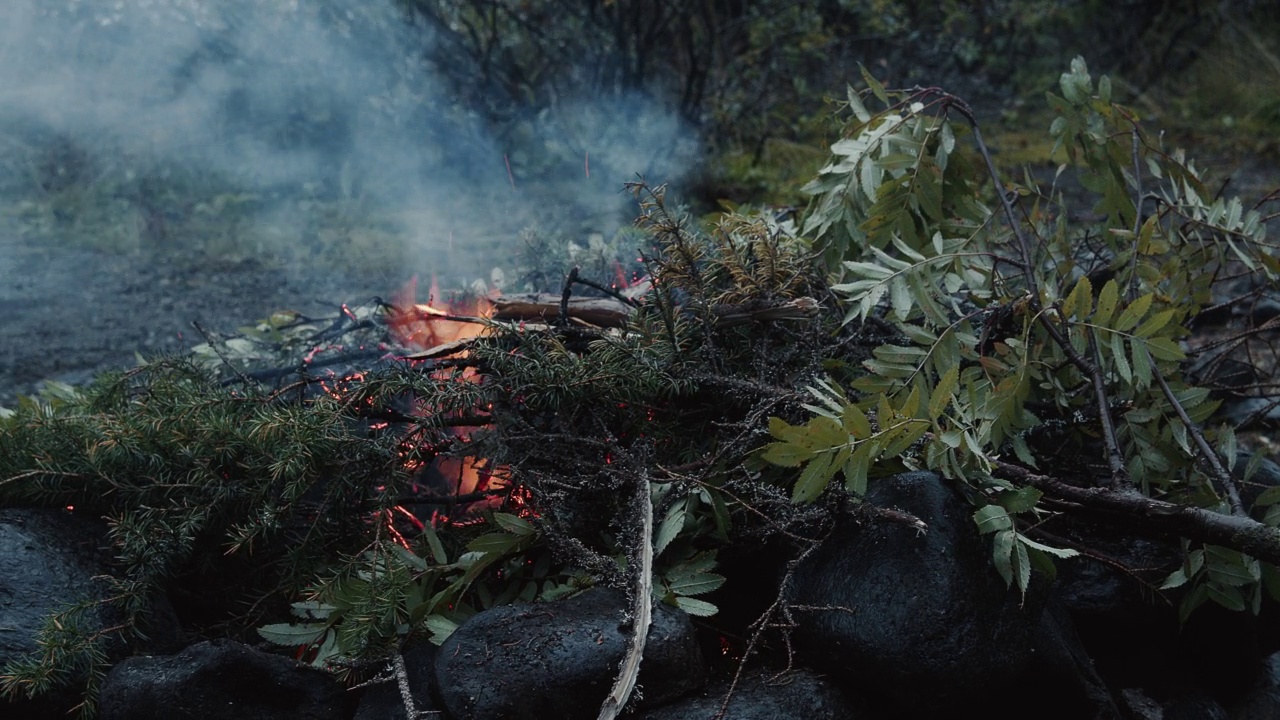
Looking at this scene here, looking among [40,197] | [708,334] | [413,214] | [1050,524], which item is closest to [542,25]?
[413,214]

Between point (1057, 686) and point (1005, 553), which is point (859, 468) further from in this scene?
point (1057, 686)

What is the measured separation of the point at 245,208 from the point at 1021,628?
6.60 metres

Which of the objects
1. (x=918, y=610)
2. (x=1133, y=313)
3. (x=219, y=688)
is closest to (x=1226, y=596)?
(x=1133, y=313)

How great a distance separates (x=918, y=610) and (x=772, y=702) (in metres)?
0.34

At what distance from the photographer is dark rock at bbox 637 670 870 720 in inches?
78.2

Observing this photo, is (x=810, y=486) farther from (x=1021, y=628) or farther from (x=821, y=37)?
(x=821, y=37)

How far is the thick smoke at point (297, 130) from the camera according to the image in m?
6.02

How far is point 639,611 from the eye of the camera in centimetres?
193

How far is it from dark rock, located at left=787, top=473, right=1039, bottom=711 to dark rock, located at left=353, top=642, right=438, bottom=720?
0.78m

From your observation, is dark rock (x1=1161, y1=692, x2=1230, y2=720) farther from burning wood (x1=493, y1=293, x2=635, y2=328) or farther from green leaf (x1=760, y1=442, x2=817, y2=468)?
burning wood (x1=493, y1=293, x2=635, y2=328)

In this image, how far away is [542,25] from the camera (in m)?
7.04

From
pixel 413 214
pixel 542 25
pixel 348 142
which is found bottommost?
pixel 413 214

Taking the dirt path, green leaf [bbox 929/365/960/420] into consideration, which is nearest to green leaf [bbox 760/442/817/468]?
green leaf [bbox 929/365/960/420]

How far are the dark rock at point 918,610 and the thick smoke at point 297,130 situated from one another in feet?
13.0
